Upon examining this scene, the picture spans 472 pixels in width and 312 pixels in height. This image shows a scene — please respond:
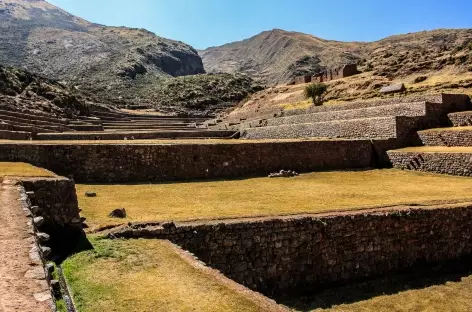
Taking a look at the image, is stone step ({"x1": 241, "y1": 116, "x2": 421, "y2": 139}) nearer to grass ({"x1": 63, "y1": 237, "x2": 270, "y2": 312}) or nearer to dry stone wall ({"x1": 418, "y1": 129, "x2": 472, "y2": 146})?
dry stone wall ({"x1": 418, "y1": 129, "x2": 472, "y2": 146})

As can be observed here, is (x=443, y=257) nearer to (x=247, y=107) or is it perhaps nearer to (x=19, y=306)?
(x=19, y=306)

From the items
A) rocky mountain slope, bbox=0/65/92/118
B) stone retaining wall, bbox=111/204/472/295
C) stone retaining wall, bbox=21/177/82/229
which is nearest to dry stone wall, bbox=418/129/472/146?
stone retaining wall, bbox=111/204/472/295

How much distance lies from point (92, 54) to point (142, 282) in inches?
4435

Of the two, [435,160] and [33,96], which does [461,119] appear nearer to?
[435,160]

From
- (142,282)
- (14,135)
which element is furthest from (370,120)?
(142,282)

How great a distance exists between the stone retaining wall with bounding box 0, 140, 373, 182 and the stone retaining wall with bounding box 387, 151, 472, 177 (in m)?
1.49

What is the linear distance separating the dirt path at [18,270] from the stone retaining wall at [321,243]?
2529 millimetres

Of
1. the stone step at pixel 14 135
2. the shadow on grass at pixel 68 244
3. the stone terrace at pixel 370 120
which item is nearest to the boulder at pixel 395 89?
the stone terrace at pixel 370 120

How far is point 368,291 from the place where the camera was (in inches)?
398

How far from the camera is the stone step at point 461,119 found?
24.5 meters

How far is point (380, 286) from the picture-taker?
10359 millimetres

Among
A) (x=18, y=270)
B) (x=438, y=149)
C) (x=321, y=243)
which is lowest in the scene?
(x=321, y=243)

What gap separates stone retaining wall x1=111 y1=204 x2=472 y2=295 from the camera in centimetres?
935

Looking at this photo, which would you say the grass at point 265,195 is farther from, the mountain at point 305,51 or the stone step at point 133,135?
the mountain at point 305,51
